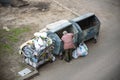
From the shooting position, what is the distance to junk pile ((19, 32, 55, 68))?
10570 millimetres

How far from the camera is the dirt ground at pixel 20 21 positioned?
1084 cm

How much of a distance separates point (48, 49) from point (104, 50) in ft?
9.13

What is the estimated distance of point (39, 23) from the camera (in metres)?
13.7

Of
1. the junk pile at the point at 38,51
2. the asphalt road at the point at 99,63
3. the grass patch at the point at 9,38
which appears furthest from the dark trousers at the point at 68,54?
the grass patch at the point at 9,38

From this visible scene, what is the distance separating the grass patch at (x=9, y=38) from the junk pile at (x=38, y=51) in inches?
41.7

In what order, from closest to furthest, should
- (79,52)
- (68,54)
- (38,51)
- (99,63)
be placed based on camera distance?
(38,51) → (68,54) → (99,63) → (79,52)

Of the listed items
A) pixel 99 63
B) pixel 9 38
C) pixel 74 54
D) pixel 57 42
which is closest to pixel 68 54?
pixel 74 54

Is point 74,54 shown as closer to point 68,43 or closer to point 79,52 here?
point 79,52

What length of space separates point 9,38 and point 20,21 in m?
1.64

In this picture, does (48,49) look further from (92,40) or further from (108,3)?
(108,3)

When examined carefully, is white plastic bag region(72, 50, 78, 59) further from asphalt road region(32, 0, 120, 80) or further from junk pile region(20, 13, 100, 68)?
asphalt road region(32, 0, 120, 80)

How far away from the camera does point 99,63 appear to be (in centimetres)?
1145

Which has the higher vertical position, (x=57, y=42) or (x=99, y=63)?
(x=57, y=42)

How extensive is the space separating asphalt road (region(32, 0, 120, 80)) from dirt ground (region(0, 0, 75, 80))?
1.15 metres
